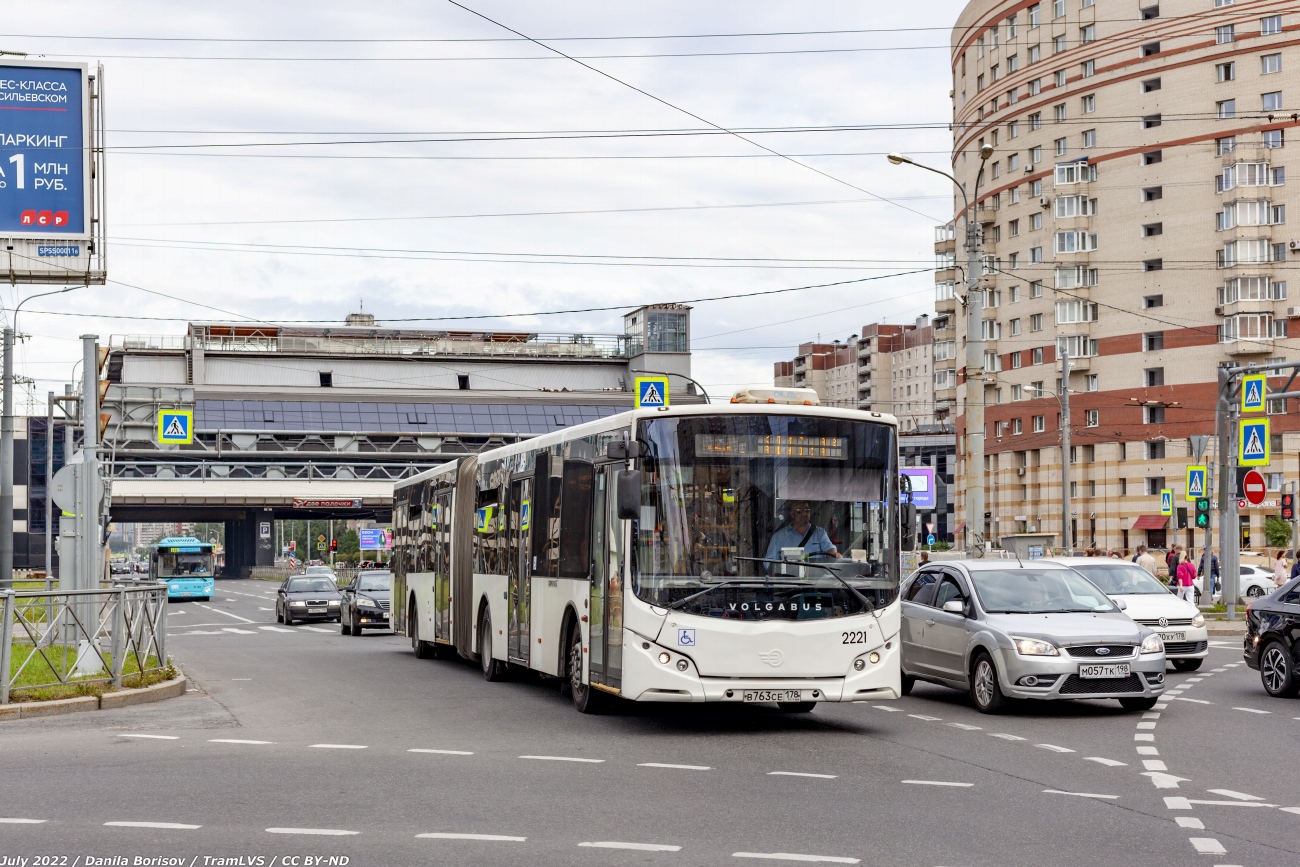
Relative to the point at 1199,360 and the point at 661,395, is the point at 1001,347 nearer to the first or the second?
the point at 1199,360

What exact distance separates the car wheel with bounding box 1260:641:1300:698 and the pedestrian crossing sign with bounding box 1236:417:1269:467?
16.6 metres

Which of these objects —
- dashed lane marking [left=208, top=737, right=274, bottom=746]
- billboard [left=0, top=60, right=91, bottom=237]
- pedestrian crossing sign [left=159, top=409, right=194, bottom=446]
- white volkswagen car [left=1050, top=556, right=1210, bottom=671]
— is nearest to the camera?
dashed lane marking [left=208, top=737, right=274, bottom=746]

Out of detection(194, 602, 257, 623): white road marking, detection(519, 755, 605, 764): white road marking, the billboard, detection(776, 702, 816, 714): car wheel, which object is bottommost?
detection(194, 602, 257, 623): white road marking

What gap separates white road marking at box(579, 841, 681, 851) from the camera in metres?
8.52

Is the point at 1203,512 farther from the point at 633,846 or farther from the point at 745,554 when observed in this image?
the point at 633,846

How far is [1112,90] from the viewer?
78875 millimetres

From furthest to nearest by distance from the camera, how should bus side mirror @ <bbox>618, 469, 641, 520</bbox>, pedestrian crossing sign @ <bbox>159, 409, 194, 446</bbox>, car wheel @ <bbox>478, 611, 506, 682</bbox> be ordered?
pedestrian crossing sign @ <bbox>159, 409, 194, 446</bbox>, car wheel @ <bbox>478, 611, 506, 682</bbox>, bus side mirror @ <bbox>618, 469, 641, 520</bbox>

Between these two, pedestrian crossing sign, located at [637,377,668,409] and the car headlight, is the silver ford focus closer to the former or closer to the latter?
the car headlight

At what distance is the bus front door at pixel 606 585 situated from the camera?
47.7 feet

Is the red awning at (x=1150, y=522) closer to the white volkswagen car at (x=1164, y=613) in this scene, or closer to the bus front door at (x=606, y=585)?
the white volkswagen car at (x=1164, y=613)

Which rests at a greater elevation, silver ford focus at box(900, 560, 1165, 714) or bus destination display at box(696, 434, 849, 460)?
bus destination display at box(696, 434, 849, 460)

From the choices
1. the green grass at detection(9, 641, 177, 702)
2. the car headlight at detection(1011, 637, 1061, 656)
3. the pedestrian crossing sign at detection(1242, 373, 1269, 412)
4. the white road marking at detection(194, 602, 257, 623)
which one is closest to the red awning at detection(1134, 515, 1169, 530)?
the pedestrian crossing sign at detection(1242, 373, 1269, 412)

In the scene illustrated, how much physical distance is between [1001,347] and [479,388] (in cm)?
2972

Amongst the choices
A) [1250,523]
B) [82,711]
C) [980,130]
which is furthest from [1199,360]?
[82,711]
